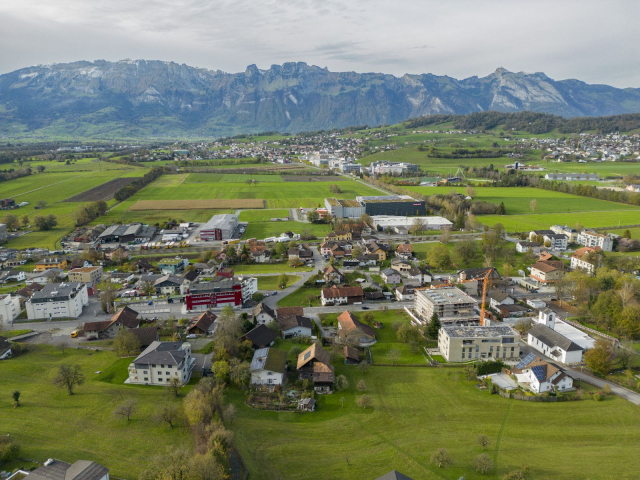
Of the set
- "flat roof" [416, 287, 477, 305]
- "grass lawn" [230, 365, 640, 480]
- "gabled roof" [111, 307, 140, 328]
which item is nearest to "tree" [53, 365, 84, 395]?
"gabled roof" [111, 307, 140, 328]

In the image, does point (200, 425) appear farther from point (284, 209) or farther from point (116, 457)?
point (284, 209)

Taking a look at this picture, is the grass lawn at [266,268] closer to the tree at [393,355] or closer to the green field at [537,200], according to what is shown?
the tree at [393,355]

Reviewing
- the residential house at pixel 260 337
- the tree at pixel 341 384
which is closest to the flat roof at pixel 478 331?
the tree at pixel 341 384

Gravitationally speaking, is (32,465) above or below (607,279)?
below

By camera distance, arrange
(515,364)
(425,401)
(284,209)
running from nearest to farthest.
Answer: (425,401)
(515,364)
(284,209)

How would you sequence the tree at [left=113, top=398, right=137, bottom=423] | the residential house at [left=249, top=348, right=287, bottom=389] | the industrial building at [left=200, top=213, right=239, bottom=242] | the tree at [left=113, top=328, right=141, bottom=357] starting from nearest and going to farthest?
the tree at [left=113, top=398, right=137, bottom=423] < the residential house at [left=249, top=348, right=287, bottom=389] < the tree at [left=113, top=328, right=141, bottom=357] < the industrial building at [left=200, top=213, right=239, bottom=242]

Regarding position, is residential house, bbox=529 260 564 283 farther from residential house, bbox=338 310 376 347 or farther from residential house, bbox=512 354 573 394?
residential house, bbox=338 310 376 347

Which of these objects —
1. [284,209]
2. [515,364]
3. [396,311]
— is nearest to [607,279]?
[515,364]
